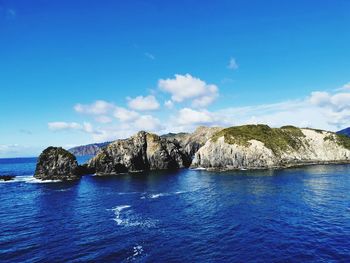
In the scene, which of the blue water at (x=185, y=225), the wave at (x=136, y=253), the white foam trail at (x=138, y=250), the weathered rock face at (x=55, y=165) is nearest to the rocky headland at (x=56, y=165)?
the weathered rock face at (x=55, y=165)

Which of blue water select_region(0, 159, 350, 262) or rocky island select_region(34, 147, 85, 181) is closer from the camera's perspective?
blue water select_region(0, 159, 350, 262)

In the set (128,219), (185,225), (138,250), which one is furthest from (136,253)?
(128,219)

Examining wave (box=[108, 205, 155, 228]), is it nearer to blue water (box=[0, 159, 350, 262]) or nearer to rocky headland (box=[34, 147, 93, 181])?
blue water (box=[0, 159, 350, 262])

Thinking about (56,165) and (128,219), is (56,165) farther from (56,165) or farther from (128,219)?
(128,219)

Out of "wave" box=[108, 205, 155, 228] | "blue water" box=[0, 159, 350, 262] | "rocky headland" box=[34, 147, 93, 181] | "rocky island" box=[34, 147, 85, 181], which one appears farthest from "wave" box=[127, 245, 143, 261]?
"rocky island" box=[34, 147, 85, 181]

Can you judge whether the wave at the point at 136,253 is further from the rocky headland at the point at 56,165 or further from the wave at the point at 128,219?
the rocky headland at the point at 56,165

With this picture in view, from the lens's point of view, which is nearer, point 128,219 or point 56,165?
point 128,219

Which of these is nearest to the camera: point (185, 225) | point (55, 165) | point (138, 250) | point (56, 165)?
point (138, 250)
